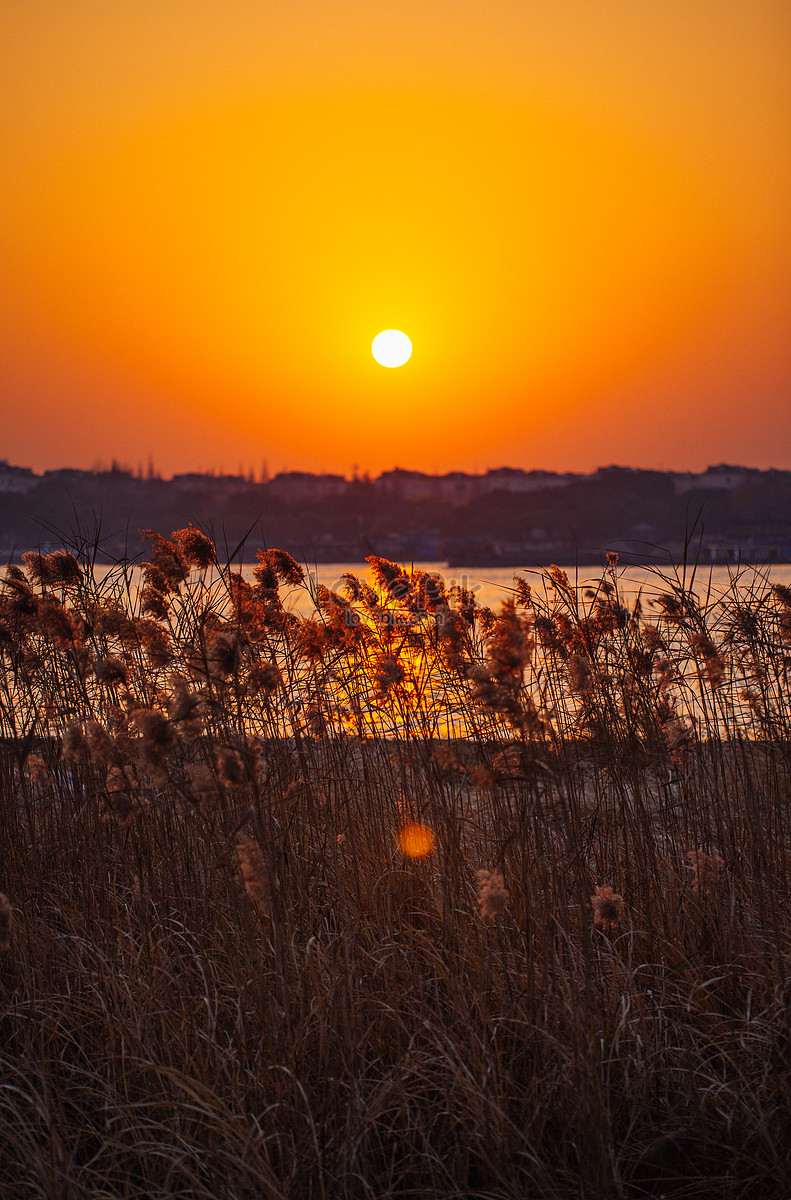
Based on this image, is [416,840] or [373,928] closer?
[373,928]

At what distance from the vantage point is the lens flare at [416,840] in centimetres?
362

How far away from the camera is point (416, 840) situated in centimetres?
372

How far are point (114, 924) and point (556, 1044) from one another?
1.76 m

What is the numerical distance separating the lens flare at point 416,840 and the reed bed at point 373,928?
0.02 meters

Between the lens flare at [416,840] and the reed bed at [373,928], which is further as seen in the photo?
the lens flare at [416,840]

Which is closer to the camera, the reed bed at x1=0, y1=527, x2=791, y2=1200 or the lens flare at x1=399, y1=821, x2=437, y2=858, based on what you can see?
the reed bed at x1=0, y1=527, x2=791, y2=1200

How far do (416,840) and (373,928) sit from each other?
633 mm

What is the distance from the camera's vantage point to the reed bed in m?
2.12

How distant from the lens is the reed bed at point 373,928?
83.4 inches

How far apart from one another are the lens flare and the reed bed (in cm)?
2

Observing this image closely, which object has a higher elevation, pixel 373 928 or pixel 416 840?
pixel 416 840

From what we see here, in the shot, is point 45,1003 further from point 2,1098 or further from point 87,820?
point 87,820

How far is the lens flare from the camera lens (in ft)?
11.9

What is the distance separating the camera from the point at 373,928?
10.3ft
